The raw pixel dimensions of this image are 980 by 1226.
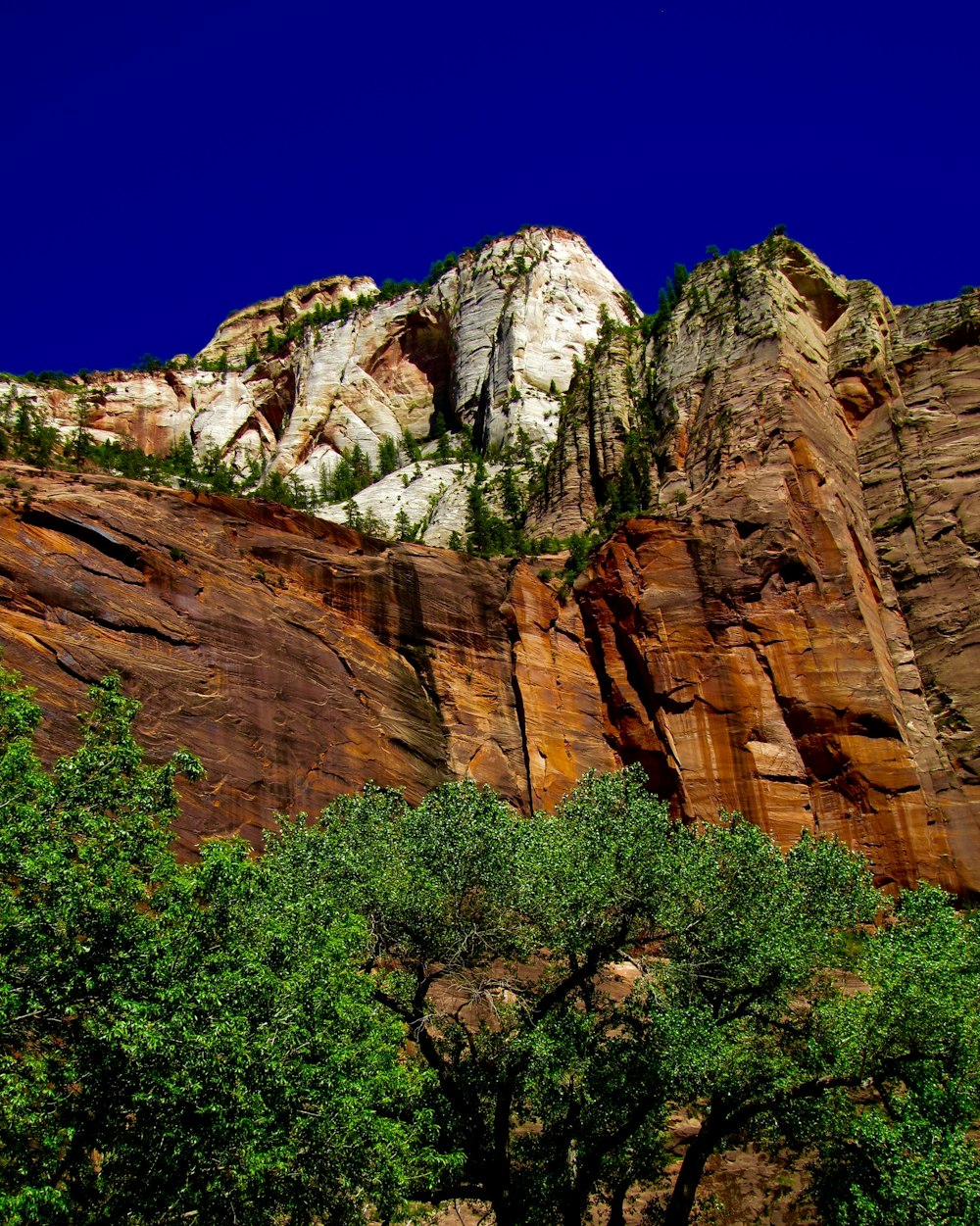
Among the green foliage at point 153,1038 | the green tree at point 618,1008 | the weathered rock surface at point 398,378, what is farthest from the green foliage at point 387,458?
the green foliage at point 153,1038

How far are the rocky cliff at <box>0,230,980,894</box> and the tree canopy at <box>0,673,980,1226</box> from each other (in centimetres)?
993

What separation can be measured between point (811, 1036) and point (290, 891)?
11.2 m

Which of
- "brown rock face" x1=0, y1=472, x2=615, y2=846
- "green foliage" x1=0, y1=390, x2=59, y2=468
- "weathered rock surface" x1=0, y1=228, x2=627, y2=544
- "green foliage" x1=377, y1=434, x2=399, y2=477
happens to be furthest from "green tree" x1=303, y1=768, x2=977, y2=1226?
"green foliage" x1=377, y1=434, x2=399, y2=477

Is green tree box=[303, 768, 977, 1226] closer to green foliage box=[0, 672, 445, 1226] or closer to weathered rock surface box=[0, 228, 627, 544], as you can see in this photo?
green foliage box=[0, 672, 445, 1226]

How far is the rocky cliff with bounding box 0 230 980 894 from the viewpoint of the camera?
3356 cm

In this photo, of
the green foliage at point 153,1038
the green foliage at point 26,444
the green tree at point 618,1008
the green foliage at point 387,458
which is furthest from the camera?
the green foliage at point 387,458

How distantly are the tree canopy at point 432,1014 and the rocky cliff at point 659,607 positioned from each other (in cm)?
993

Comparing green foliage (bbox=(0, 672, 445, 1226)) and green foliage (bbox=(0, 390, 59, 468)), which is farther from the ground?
green foliage (bbox=(0, 390, 59, 468))

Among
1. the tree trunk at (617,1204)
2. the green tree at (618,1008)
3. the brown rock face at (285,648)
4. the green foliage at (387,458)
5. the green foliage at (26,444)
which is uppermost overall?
the green foliage at (387,458)

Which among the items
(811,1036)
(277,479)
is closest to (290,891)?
(811,1036)

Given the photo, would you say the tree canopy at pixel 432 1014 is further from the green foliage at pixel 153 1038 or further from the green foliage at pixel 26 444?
the green foliage at pixel 26 444

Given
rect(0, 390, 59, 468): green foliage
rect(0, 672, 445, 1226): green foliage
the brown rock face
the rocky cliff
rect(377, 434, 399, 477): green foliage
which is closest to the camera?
rect(0, 672, 445, 1226): green foliage

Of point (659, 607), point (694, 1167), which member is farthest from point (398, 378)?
point (694, 1167)

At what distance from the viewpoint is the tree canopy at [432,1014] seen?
534 inches
